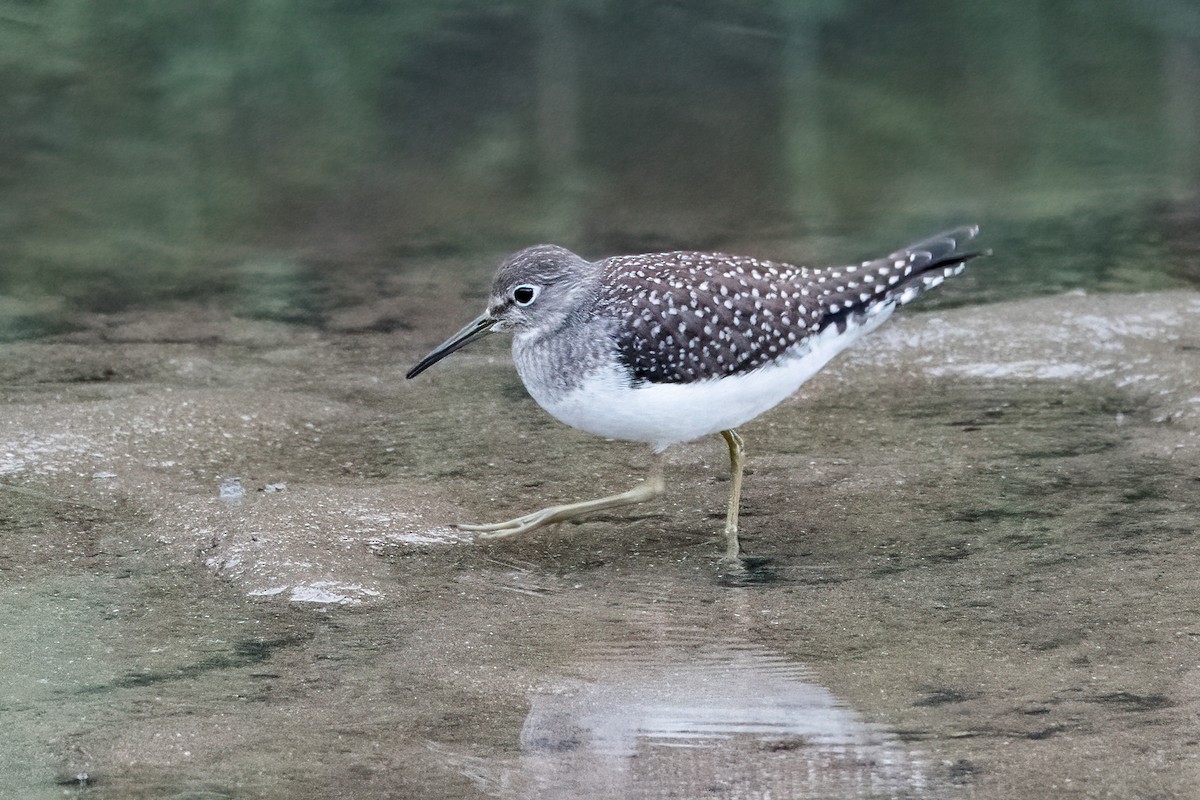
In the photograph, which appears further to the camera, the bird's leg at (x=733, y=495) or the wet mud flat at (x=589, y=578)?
the bird's leg at (x=733, y=495)

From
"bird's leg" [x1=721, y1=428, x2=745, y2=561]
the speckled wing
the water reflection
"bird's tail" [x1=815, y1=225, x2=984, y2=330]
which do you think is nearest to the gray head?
the speckled wing

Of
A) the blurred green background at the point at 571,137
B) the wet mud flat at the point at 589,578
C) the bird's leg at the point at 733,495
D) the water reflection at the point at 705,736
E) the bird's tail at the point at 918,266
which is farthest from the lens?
the blurred green background at the point at 571,137

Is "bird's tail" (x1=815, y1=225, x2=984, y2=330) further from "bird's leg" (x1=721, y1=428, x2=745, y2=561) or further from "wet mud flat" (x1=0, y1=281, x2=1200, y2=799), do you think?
"wet mud flat" (x1=0, y1=281, x2=1200, y2=799)

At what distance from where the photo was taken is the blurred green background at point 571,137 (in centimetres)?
962

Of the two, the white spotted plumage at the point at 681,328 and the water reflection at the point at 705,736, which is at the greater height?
the white spotted plumage at the point at 681,328

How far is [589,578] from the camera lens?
5570 millimetres

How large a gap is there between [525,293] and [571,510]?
917 mm

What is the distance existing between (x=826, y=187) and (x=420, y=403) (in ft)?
16.6

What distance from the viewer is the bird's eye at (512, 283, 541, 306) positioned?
5.90m

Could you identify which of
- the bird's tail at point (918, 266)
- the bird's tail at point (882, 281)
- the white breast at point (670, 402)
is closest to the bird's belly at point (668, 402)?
the white breast at point (670, 402)

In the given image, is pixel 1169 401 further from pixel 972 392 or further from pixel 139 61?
pixel 139 61

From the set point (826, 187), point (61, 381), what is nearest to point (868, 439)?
point (61, 381)

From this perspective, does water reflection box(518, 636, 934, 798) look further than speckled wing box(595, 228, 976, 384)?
No

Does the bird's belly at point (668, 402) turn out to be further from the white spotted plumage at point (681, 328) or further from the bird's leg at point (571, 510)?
the bird's leg at point (571, 510)
